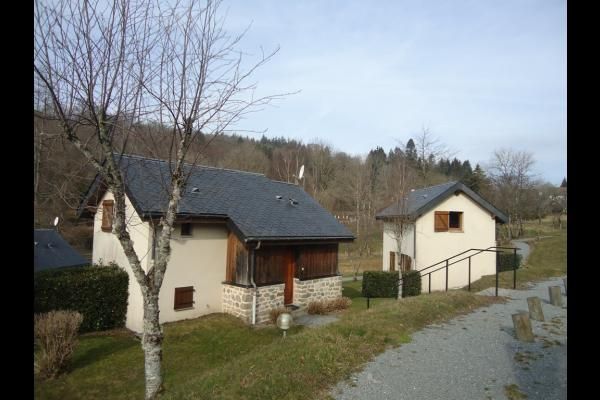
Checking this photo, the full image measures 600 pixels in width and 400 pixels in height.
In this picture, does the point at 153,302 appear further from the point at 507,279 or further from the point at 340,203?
the point at 340,203

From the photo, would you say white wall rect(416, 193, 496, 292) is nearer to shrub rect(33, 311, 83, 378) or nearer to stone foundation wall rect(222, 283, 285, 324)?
stone foundation wall rect(222, 283, 285, 324)

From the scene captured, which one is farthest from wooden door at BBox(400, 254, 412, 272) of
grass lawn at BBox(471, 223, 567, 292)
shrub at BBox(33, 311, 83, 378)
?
shrub at BBox(33, 311, 83, 378)

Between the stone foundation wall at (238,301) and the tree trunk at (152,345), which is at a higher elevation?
the tree trunk at (152,345)

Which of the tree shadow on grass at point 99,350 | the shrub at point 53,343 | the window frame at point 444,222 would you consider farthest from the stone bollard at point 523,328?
the window frame at point 444,222

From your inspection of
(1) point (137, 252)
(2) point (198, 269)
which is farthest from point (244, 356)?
(1) point (137, 252)

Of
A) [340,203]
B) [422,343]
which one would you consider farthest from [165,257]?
[340,203]

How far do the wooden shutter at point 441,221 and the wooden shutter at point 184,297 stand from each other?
12411 mm

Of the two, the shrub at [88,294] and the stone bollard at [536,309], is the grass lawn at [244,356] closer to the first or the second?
the shrub at [88,294]

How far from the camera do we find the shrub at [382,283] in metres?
17.5

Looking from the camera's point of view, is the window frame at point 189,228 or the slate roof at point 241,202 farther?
the window frame at point 189,228

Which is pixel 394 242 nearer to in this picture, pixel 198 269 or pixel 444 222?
pixel 444 222

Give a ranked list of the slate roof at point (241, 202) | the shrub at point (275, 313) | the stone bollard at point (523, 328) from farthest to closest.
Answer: the shrub at point (275, 313)
the slate roof at point (241, 202)
the stone bollard at point (523, 328)

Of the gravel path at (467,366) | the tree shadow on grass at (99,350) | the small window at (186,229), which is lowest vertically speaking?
the tree shadow on grass at (99,350)

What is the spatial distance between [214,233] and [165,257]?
7.65 meters
